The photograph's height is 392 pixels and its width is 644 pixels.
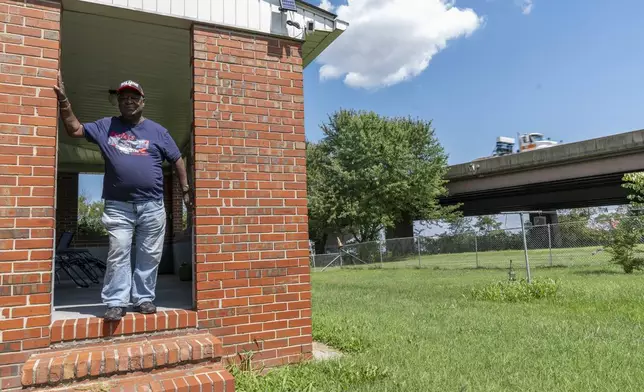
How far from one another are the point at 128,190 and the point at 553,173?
27532mm

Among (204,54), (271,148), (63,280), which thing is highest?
(204,54)

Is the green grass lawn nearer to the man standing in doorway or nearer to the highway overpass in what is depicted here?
the man standing in doorway

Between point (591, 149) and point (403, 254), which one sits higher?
point (591, 149)

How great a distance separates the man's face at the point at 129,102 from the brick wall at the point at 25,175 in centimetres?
44

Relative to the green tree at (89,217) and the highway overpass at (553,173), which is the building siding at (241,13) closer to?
the green tree at (89,217)

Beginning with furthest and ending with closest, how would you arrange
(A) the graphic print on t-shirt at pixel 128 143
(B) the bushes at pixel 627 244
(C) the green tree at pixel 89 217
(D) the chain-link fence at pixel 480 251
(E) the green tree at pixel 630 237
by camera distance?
(D) the chain-link fence at pixel 480 251 < (B) the bushes at pixel 627 244 < (E) the green tree at pixel 630 237 < (C) the green tree at pixel 89 217 < (A) the graphic print on t-shirt at pixel 128 143

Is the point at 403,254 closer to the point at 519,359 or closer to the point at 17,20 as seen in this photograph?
the point at 519,359

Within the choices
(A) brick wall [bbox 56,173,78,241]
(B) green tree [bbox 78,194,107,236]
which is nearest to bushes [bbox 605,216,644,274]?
(B) green tree [bbox 78,194,107,236]

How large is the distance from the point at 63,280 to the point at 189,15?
5.95 metres

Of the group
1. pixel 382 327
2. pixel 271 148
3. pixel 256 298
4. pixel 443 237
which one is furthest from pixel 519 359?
pixel 443 237

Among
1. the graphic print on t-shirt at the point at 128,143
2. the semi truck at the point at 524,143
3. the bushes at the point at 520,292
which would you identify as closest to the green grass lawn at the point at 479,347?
the bushes at the point at 520,292

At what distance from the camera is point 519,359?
3.83m

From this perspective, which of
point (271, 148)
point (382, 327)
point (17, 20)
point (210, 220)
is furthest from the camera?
point (382, 327)

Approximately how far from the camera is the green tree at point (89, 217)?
34.5 feet
